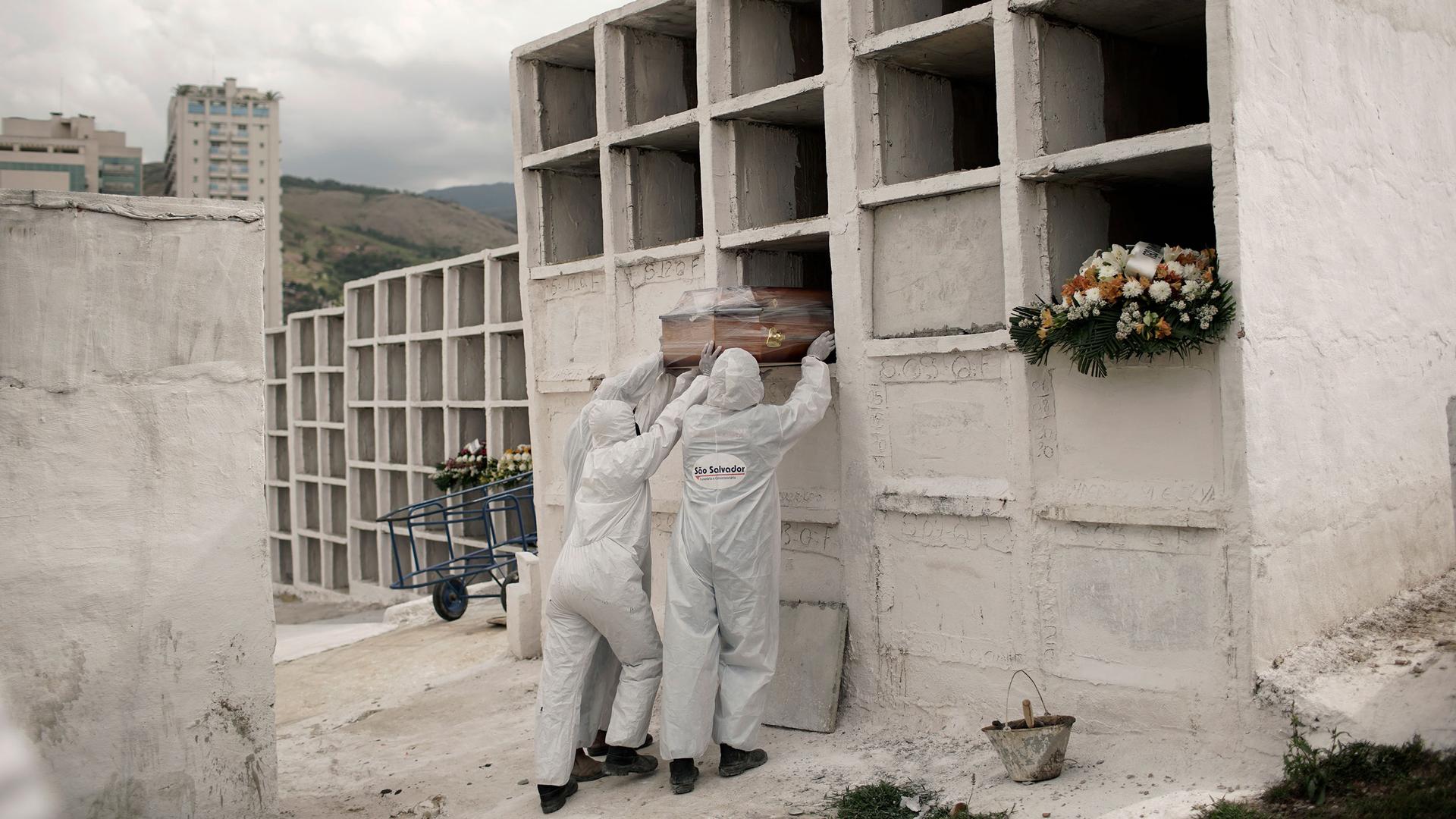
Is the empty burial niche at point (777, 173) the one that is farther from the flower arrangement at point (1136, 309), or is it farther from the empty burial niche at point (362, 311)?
the empty burial niche at point (362, 311)

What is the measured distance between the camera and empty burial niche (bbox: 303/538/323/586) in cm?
1455

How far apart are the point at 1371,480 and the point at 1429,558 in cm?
80

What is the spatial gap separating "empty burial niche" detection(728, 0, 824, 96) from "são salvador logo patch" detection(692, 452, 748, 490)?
2054mm

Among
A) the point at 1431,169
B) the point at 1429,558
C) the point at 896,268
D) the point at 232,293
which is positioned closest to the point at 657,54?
the point at 896,268

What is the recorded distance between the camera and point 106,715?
4746 mm

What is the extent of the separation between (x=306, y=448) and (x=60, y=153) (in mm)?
46787

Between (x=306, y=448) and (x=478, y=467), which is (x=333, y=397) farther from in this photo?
(x=478, y=467)

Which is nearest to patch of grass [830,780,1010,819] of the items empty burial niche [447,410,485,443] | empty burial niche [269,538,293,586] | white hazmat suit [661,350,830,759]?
white hazmat suit [661,350,830,759]

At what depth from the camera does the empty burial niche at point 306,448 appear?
14.8m

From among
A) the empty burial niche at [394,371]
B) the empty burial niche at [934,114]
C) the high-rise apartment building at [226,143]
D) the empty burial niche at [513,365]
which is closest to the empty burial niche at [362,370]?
the empty burial niche at [394,371]

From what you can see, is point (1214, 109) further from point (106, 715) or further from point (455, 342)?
point (455, 342)

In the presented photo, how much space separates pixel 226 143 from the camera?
2724 inches

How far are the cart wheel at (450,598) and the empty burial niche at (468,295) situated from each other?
2.91 m

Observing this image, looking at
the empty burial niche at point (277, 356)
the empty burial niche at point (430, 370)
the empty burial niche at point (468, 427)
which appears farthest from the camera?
the empty burial niche at point (277, 356)
